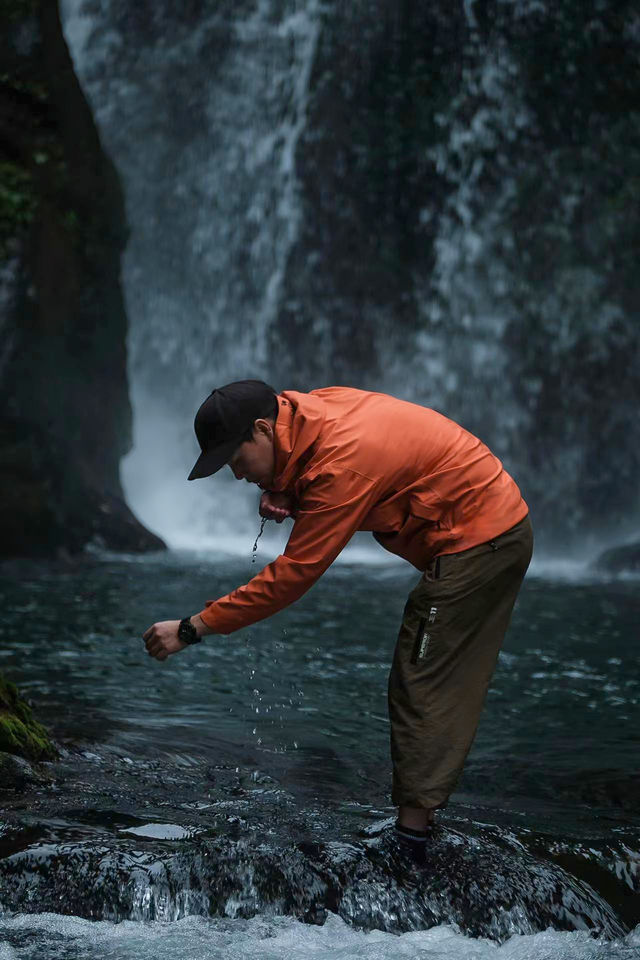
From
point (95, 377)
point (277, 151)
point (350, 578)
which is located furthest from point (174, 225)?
point (350, 578)

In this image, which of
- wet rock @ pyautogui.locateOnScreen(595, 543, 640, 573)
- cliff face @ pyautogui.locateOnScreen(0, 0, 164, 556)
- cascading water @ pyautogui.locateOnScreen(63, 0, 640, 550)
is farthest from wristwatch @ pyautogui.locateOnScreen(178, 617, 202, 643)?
cascading water @ pyautogui.locateOnScreen(63, 0, 640, 550)

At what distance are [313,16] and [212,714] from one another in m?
16.7

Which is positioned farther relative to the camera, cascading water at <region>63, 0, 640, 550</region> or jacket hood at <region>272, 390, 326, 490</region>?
cascading water at <region>63, 0, 640, 550</region>

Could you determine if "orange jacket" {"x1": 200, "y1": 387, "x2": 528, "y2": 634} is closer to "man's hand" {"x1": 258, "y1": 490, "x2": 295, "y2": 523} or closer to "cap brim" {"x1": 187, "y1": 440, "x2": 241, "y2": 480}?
"man's hand" {"x1": 258, "y1": 490, "x2": 295, "y2": 523}

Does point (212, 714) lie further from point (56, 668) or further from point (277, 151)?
point (277, 151)

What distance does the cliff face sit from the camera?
12.7 meters

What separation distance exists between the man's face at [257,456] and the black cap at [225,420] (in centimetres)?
3

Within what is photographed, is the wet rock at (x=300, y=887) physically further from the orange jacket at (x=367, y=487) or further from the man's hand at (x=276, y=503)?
the man's hand at (x=276, y=503)

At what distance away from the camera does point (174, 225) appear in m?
20.2

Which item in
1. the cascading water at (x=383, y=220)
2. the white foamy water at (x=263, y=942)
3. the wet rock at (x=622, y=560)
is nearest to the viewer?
the white foamy water at (x=263, y=942)

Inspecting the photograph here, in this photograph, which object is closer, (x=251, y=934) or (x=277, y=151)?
(x=251, y=934)

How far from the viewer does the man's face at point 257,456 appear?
128 inches

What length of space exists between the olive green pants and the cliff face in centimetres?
955

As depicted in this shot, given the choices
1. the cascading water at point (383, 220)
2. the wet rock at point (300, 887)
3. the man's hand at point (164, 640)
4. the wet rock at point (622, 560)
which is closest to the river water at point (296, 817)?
the wet rock at point (300, 887)
